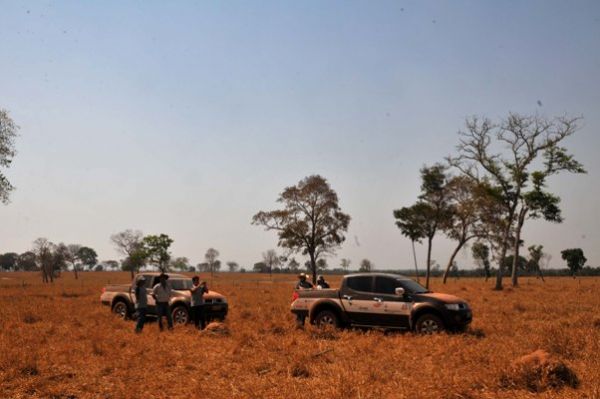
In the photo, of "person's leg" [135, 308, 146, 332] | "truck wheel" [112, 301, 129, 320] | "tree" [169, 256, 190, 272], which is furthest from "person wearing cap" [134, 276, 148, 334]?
"tree" [169, 256, 190, 272]

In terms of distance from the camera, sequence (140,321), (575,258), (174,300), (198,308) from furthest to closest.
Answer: (575,258) < (174,300) < (198,308) < (140,321)

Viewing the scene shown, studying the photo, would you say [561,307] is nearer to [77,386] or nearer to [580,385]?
[580,385]

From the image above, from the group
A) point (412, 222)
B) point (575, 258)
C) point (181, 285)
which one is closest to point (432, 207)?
point (412, 222)

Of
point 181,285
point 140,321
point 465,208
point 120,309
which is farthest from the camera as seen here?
point 465,208

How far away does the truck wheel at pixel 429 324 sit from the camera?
12.3 meters

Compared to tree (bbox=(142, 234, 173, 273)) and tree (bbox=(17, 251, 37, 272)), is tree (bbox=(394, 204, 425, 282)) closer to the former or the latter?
tree (bbox=(142, 234, 173, 273))

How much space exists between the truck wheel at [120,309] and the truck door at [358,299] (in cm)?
852

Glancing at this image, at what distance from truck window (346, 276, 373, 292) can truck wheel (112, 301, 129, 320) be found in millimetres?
8606

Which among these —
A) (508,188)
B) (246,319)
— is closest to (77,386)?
(246,319)

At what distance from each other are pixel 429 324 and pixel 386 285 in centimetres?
154

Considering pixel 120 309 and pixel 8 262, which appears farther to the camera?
pixel 8 262

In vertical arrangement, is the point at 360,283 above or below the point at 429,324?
A: above

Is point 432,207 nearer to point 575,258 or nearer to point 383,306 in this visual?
point 383,306

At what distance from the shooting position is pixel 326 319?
1379 centimetres
